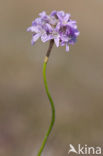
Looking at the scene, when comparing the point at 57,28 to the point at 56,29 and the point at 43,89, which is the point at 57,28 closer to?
the point at 56,29

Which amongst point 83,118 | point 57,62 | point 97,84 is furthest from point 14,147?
→ point 57,62

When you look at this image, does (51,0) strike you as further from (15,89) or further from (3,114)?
(3,114)

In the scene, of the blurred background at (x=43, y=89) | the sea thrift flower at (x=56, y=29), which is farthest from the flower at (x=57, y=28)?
the blurred background at (x=43, y=89)

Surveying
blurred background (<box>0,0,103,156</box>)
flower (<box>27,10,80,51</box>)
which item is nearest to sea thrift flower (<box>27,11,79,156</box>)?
flower (<box>27,10,80,51</box>)

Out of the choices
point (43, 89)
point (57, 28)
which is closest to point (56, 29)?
point (57, 28)

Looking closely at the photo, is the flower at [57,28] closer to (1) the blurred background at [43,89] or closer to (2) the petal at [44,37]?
(2) the petal at [44,37]

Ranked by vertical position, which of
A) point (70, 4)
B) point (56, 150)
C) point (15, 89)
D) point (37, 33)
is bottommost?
point (56, 150)

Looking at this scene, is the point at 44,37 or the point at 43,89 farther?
the point at 43,89
